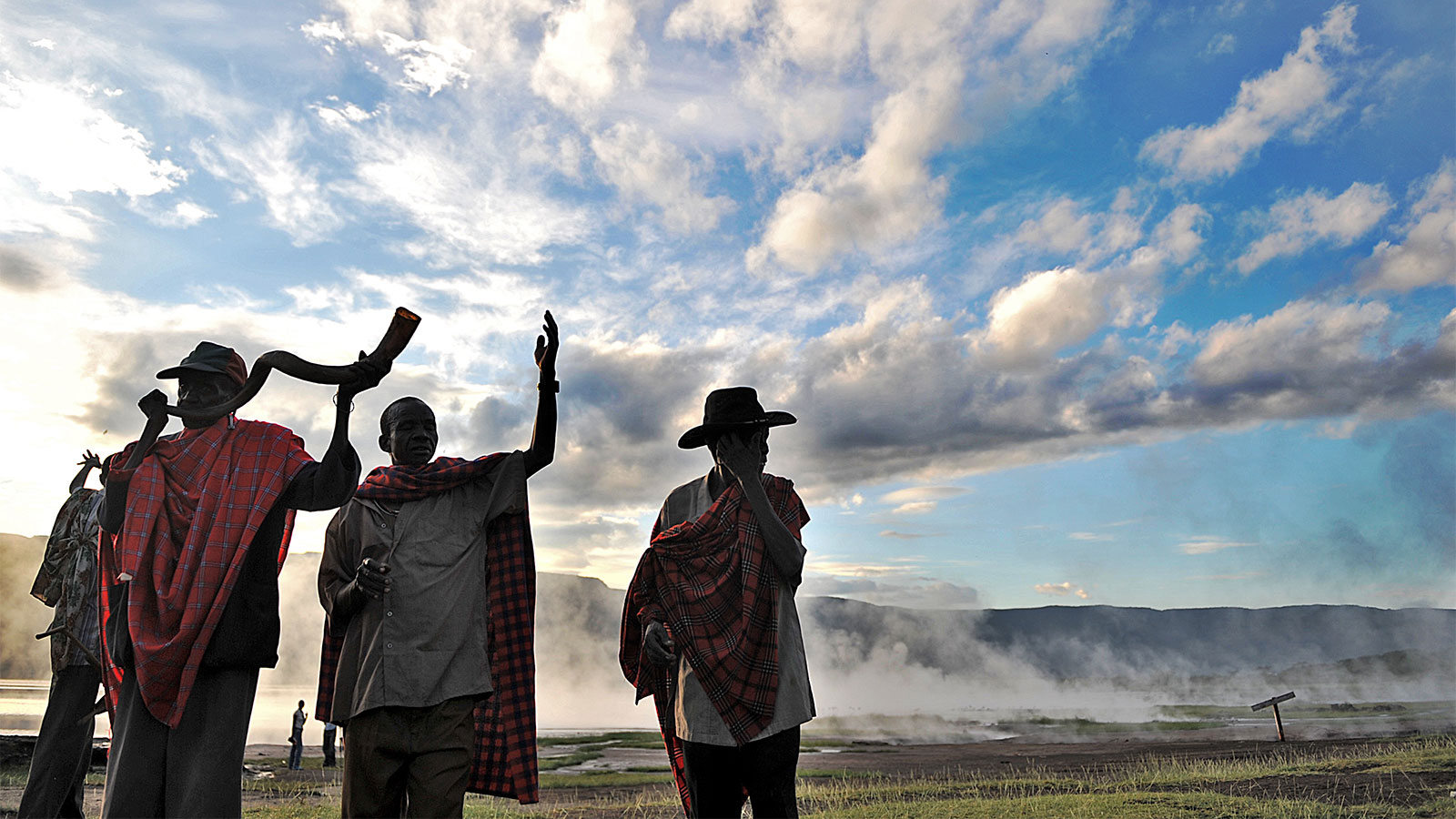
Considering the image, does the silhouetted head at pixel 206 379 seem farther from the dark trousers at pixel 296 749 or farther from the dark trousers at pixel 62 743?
the dark trousers at pixel 296 749

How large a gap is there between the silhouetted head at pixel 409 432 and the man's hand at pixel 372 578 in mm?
680

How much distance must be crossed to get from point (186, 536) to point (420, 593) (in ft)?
4.23

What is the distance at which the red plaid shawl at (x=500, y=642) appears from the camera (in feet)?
15.3

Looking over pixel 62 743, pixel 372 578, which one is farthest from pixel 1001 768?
pixel 372 578

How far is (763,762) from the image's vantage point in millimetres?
4520

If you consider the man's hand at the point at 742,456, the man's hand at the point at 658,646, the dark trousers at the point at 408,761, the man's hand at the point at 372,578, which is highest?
the man's hand at the point at 742,456

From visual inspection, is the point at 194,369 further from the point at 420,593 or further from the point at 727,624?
the point at 727,624

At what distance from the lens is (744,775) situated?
4.62 meters

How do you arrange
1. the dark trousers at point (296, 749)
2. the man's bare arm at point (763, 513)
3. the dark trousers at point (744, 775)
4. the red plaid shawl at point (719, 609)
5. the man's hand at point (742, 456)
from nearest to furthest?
the dark trousers at point (744, 775) < the red plaid shawl at point (719, 609) < the man's bare arm at point (763, 513) < the man's hand at point (742, 456) < the dark trousers at point (296, 749)

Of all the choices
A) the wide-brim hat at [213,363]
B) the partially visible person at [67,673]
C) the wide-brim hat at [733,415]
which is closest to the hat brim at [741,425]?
the wide-brim hat at [733,415]

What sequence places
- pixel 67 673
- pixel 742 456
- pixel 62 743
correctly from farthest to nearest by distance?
1. pixel 67 673
2. pixel 62 743
3. pixel 742 456

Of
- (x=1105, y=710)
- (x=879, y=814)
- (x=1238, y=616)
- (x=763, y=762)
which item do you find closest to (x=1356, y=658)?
(x=1238, y=616)

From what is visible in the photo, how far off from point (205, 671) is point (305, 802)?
328 inches

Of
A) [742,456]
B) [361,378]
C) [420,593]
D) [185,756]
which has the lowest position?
[185,756]
